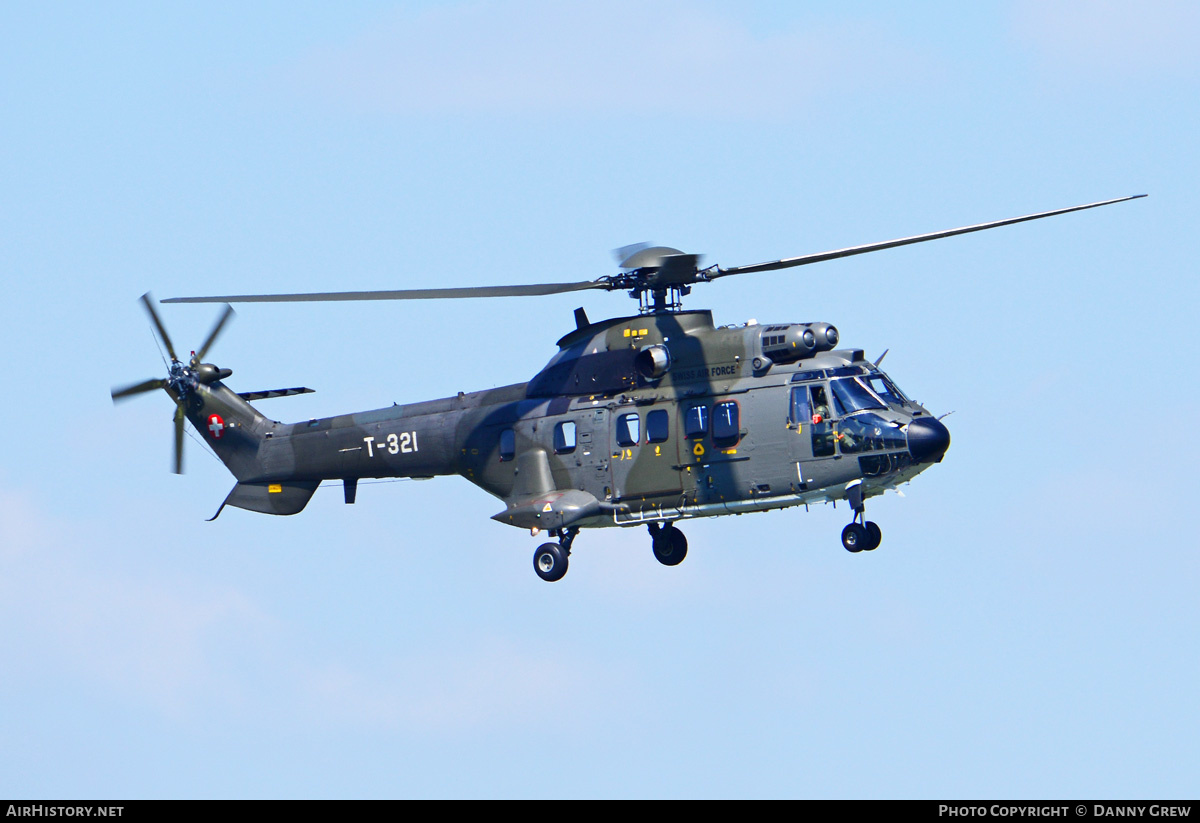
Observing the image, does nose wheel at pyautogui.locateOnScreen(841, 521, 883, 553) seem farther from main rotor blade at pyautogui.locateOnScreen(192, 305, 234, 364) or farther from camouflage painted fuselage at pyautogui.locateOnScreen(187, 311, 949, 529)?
main rotor blade at pyautogui.locateOnScreen(192, 305, 234, 364)

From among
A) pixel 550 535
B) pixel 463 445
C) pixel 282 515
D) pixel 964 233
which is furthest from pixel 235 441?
pixel 964 233

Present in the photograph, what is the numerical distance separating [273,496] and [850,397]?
1496 centimetres

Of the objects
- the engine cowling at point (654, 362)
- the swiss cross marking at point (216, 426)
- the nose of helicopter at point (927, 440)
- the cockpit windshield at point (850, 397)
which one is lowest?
the nose of helicopter at point (927, 440)

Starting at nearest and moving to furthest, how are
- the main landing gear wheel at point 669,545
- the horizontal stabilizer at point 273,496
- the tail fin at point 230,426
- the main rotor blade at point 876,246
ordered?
1. the main rotor blade at point 876,246
2. the main landing gear wheel at point 669,545
3. the horizontal stabilizer at point 273,496
4. the tail fin at point 230,426

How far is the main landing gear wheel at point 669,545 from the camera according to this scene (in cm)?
3600

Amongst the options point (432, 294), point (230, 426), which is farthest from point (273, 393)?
point (432, 294)

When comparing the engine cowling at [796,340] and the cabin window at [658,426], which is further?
the cabin window at [658,426]

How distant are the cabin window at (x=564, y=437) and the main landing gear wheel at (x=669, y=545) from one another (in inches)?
127

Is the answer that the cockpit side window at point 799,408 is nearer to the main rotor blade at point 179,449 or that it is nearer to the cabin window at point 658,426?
the cabin window at point 658,426

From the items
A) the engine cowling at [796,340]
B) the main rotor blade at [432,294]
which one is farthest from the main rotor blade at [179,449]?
the engine cowling at [796,340]

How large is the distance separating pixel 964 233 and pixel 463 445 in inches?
474

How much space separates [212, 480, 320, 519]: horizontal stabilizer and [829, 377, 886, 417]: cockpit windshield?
44.0ft

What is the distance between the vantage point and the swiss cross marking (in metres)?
39.9
